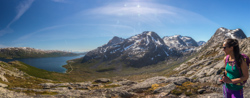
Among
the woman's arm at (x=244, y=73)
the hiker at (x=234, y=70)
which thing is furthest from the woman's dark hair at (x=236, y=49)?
the woman's arm at (x=244, y=73)

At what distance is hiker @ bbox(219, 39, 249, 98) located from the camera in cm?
512

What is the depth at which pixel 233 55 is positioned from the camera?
215 inches

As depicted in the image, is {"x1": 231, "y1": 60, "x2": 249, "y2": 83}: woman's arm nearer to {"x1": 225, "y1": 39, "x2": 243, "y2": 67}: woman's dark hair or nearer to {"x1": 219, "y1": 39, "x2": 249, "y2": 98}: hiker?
{"x1": 219, "y1": 39, "x2": 249, "y2": 98}: hiker

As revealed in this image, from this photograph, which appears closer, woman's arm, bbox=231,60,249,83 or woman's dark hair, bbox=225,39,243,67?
woman's arm, bbox=231,60,249,83

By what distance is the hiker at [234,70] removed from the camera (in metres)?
5.12

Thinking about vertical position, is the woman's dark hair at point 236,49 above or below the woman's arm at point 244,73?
above

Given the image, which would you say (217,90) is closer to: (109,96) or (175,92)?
(175,92)

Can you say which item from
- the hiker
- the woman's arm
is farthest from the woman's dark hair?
the woman's arm

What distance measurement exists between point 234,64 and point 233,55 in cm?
44

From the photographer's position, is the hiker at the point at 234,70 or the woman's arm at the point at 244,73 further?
the hiker at the point at 234,70

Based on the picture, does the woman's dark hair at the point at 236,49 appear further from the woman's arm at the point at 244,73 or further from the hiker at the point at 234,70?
the woman's arm at the point at 244,73

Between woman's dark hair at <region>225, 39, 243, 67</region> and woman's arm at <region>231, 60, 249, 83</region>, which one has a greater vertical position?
woman's dark hair at <region>225, 39, 243, 67</region>

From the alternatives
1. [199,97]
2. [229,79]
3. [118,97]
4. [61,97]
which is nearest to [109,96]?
[118,97]

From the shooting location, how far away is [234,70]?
5.38m
